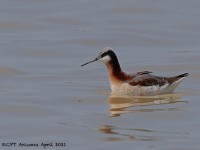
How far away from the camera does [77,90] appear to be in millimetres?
19125

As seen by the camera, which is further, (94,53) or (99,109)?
(94,53)

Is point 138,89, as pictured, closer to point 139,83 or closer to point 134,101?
point 139,83

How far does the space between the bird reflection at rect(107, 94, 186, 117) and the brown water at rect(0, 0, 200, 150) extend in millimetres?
20

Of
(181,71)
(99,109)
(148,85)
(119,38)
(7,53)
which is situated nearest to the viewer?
(99,109)

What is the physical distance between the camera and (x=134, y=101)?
18.4 m

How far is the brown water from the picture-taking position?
15.1m

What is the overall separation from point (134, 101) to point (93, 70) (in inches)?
142

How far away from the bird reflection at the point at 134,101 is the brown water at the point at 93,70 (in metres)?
0.02

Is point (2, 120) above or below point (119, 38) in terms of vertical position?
below

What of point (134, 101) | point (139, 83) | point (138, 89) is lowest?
point (134, 101)

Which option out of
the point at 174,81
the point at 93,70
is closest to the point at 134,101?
the point at 174,81

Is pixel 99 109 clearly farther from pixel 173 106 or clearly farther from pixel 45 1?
pixel 45 1

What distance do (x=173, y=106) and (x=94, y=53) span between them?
6.48m

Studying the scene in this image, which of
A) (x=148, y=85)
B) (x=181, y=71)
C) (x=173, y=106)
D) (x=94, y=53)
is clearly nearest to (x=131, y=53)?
(x=94, y=53)
